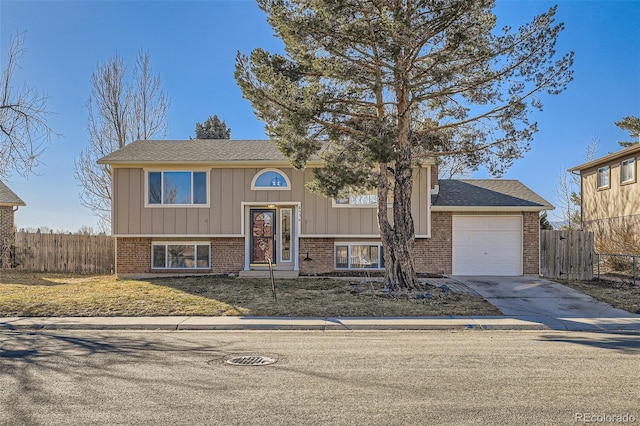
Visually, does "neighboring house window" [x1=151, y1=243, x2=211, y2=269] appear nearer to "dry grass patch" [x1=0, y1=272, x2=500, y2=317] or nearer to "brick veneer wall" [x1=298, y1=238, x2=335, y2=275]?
"dry grass patch" [x1=0, y1=272, x2=500, y2=317]

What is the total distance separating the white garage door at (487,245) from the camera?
60.0 feet

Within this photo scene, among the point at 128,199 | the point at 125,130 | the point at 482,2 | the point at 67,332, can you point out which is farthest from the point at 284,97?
the point at 125,130

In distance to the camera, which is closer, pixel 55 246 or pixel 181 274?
pixel 181 274

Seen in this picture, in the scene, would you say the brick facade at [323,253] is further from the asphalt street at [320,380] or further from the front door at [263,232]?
the asphalt street at [320,380]

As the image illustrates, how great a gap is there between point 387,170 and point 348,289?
12.2 feet

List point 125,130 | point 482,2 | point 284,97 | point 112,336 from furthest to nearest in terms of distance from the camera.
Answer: point 125,130 < point 284,97 < point 482,2 < point 112,336

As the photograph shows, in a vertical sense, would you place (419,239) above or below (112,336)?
above

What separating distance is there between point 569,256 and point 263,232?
430 inches

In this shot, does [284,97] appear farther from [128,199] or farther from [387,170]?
[128,199]

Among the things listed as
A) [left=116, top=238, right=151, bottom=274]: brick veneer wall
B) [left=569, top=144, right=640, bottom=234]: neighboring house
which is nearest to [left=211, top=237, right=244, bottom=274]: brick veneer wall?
[left=116, top=238, right=151, bottom=274]: brick veneer wall

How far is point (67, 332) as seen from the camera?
10.0m

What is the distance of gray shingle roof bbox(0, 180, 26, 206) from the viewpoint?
23.4 m

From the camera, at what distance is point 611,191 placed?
24.0m

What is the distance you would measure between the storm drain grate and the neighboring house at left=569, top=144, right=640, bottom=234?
63.4 feet
